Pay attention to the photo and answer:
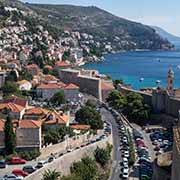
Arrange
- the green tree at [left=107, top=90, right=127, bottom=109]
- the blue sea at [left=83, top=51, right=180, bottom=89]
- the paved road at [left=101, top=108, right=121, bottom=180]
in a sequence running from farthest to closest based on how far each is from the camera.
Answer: the blue sea at [left=83, top=51, right=180, bottom=89] → the green tree at [left=107, top=90, right=127, bottom=109] → the paved road at [left=101, top=108, right=121, bottom=180]

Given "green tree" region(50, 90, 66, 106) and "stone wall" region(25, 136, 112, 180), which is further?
"green tree" region(50, 90, 66, 106)

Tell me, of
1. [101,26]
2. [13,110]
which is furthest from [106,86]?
[101,26]

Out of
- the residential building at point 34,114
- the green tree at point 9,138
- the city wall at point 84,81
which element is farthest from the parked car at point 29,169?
the city wall at point 84,81

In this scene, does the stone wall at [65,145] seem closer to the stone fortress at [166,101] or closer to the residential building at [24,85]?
the stone fortress at [166,101]

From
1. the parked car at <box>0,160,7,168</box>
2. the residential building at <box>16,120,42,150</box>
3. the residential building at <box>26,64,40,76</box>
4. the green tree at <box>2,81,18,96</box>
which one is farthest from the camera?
the residential building at <box>26,64,40,76</box>

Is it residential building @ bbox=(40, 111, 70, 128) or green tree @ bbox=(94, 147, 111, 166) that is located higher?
residential building @ bbox=(40, 111, 70, 128)

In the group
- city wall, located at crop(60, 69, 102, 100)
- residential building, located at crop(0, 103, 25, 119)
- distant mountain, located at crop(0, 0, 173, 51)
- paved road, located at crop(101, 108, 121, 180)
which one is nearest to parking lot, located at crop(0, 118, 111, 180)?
paved road, located at crop(101, 108, 121, 180)

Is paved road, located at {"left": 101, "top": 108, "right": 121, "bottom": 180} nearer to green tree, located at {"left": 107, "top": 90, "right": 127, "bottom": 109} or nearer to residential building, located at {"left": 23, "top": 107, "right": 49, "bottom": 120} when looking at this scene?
green tree, located at {"left": 107, "top": 90, "right": 127, "bottom": 109}

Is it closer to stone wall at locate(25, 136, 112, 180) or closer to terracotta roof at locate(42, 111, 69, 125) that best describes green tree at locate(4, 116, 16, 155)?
stone wall at locate(25, 136, 112, 180)

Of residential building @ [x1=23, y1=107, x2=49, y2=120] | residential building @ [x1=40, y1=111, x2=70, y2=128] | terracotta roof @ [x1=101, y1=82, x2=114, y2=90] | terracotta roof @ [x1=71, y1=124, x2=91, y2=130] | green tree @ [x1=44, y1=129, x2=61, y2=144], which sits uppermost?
residential building @ [x1=23, y1=107, x2=49, y2=120]
